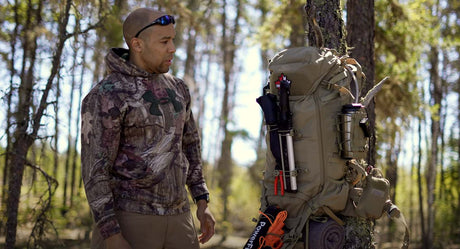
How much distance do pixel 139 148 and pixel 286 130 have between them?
1065 millimetres

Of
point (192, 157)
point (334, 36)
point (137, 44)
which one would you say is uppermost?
point (334, 36)

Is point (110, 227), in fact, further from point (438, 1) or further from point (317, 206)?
point (438, 1)

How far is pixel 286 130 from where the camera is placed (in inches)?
142

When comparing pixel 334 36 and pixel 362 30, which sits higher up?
pixel 362 30

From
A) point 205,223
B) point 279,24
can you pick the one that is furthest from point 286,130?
point 279,24

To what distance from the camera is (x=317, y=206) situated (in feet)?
11.8

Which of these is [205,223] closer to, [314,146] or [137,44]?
[314,146]

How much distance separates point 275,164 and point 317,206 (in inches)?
17.4

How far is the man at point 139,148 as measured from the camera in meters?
3.05

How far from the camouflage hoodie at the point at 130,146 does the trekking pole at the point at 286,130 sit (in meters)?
0.74

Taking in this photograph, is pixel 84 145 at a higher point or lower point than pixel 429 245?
higher

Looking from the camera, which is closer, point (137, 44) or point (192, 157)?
point (137, 44)

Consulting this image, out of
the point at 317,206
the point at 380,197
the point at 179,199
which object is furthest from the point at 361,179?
the point at 179,199

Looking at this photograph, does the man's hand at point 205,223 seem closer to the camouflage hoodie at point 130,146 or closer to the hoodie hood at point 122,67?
the camouflage hoodie at point 130,146
